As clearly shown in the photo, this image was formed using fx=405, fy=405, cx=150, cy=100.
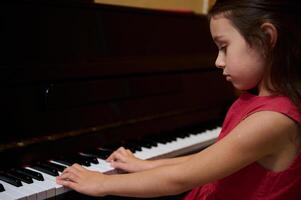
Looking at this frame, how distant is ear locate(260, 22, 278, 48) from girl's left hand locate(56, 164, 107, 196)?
0.58m

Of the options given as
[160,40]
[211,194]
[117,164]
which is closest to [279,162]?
[211,194]

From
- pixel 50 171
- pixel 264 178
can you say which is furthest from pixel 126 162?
pixel 264 178

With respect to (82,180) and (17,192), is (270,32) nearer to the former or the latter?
(82,180)

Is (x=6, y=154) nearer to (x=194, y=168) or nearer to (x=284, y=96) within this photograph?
(x=194, y=168)

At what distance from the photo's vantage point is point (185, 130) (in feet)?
6.19

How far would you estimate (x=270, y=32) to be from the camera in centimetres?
104

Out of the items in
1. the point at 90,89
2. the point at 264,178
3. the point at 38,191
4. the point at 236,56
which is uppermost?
the point at 90,89

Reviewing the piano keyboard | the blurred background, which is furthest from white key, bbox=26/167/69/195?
the blurred background

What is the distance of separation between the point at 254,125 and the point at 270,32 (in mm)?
243

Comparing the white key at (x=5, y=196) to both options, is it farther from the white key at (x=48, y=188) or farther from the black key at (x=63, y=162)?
the black key at (x=63, y=162)

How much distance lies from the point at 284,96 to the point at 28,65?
2.64ft

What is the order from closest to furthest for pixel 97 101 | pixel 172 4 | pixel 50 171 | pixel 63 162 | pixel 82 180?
pixel 82 180 < pixel 50 171 < pixel 63 162 < pixel 97 101 < pixel 172 4

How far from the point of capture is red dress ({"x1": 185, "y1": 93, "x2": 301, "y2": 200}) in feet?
3.46

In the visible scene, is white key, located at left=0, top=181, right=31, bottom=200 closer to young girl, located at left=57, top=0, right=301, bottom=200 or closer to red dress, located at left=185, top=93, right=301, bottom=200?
young girl, located at left=57, top=0, right=301, bottom=200
